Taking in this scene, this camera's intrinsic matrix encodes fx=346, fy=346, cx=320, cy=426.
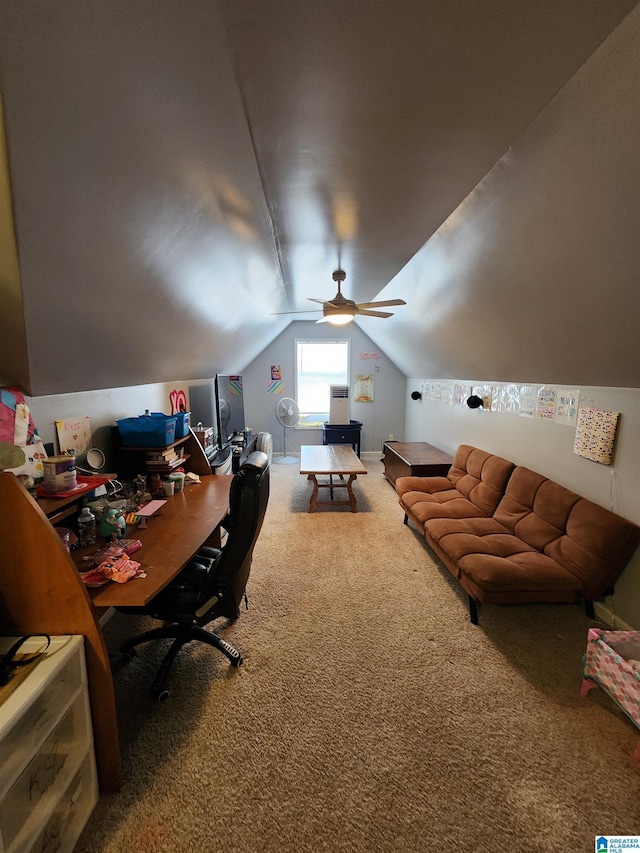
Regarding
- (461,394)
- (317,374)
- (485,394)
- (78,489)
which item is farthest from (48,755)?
(317,374)

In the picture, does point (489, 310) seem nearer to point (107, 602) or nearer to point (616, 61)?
point (616, 61)

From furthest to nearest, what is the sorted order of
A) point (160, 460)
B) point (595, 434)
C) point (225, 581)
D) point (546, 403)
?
point (546, 403), point (160, 460), point (595, 434), point (225, 581)

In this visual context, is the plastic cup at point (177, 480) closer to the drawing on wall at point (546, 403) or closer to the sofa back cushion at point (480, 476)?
the sofa back cushion at point (480, 476)

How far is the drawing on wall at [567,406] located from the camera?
255 cm

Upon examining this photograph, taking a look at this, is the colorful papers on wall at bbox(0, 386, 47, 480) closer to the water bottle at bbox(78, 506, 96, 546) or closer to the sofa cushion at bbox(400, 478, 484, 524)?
the water bottle at bbox(78, 506, 96, 546)

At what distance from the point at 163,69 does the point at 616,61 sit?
1286mm

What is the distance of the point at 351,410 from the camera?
20.7ft

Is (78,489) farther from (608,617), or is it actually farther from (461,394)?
(461,394)

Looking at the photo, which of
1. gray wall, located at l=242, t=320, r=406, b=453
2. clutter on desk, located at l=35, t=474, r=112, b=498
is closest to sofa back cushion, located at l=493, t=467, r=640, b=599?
clutter on desk, located at l=35, t=474, r=112, b=498

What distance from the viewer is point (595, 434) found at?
2338 millimetres

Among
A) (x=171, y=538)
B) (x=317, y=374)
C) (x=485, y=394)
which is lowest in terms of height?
(x=171, y=538)

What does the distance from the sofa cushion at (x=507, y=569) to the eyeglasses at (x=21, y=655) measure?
216 centimetres

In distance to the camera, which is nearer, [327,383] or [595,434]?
[595,434]

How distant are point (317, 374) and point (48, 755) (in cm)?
555
